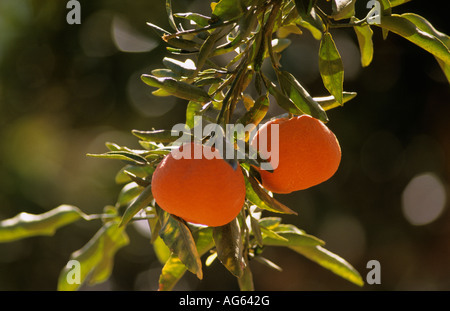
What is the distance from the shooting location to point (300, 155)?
0.61m

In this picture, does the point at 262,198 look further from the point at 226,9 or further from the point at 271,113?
the point at 271,113

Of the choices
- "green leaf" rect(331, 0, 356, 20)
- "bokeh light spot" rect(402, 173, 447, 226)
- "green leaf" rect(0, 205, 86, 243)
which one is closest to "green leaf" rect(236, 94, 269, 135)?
"green leaf" rect(331, 0, 356, 20)

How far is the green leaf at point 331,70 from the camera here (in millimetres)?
619

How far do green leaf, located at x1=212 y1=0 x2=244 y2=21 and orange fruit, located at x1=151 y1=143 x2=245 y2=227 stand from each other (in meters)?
0.16

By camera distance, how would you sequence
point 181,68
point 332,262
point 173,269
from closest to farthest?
point 181,68 < point 173,269 < point 332,262

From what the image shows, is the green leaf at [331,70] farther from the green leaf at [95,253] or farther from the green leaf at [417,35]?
the green leaf at [95,253]

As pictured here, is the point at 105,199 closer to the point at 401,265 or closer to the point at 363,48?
the point at 401,265

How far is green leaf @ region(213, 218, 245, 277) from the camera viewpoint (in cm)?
61

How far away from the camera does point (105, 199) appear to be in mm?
2488

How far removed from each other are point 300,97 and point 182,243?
217mm

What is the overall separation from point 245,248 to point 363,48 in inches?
13.4

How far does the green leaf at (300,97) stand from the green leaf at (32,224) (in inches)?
23.7

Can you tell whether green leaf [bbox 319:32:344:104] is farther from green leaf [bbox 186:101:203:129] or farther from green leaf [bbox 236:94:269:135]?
green leaf [bbox 186:101:203:129]

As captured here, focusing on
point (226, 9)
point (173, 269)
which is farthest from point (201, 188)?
point (173, 269)
